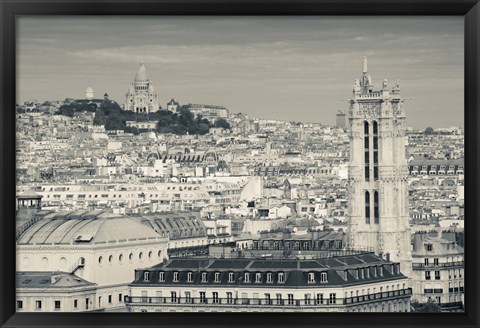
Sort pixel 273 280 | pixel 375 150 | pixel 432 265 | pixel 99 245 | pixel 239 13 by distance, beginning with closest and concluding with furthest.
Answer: pixel 239 13 < pixel 273 280 < pixel 99 245 < pixel 432 265 < pixel 375 150

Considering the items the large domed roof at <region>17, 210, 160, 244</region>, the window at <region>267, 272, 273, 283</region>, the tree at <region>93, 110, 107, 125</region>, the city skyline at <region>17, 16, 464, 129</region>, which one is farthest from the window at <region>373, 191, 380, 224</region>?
the tree at <region>93, 110, 107, 125</region>

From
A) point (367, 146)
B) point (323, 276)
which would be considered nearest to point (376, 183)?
point (367, 146)

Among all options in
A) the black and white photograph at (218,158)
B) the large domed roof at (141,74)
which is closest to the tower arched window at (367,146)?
the black and white photograph at (218,158)

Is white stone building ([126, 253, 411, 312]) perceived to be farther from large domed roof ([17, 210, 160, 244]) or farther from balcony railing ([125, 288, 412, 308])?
large domed roof ([17, 210, 160, 244])

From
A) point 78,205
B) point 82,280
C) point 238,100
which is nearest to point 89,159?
point 78,205

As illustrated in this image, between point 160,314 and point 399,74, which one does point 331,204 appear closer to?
point 399,74

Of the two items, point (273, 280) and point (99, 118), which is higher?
point (99, 118)

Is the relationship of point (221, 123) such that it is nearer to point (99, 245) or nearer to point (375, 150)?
point (99, 245)
